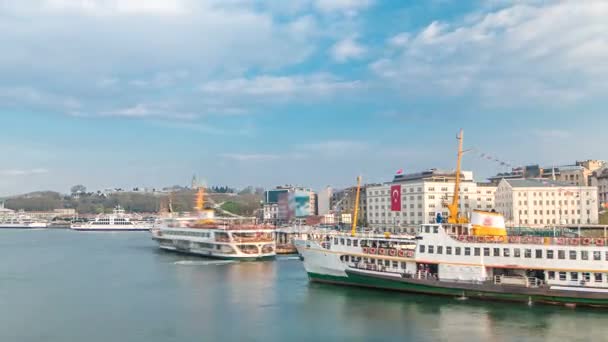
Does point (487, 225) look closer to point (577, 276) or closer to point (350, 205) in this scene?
point (577, 276)

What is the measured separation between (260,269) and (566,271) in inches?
1082

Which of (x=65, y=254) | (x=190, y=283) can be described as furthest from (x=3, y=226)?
(x=190, y=283)

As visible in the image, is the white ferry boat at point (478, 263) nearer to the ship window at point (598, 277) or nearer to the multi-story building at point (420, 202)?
the ship window at point (598, 277)

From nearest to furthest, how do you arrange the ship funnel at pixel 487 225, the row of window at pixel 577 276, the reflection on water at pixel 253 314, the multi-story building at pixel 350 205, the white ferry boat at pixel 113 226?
the reflection on water at pixel 253 314 → the row of window at pixel 577 276 → the ship funnel at pixel 487 225 → the multi-story building at pixel 350 205 → the white ferry boat at pixel 113 226

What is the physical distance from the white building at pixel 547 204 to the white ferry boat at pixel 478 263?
50.1 m

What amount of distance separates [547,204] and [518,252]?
181 ft

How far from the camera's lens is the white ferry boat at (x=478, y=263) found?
31.1 metres

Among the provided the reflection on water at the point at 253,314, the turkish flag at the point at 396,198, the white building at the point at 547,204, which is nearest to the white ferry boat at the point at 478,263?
the reflection on water at the point at 253,314

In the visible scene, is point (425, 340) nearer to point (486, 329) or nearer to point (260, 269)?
point (486, 329)

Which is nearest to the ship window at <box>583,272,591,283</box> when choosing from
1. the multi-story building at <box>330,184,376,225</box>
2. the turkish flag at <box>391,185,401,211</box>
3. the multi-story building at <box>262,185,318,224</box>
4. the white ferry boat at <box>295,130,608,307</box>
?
the white ferry boat at <box>295,130,608,307</box>

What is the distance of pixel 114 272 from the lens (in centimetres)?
5156

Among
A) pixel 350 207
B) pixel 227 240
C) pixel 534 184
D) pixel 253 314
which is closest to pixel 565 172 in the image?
pixel 534 184

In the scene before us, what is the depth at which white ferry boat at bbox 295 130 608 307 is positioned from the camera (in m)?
31.1

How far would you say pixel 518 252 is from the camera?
1277 inches
